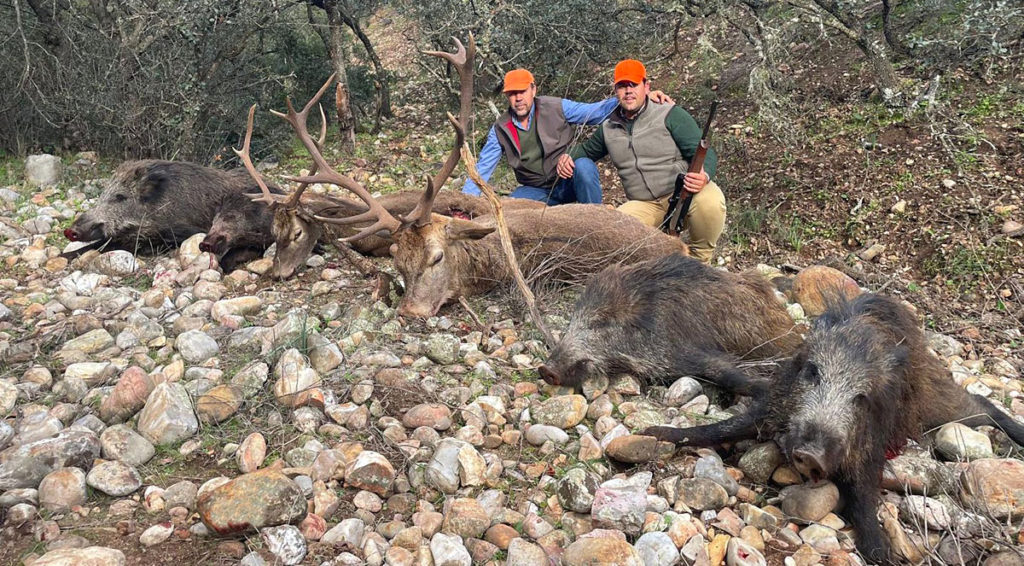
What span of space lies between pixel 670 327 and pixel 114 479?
2.86 meters

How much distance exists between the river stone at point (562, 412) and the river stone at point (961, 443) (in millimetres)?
1724

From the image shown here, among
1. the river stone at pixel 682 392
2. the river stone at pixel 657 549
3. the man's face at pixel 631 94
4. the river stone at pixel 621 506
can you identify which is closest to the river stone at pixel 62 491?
the river stone at pixel 621 506

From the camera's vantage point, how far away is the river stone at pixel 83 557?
8.25 feet

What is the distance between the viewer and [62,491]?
2979mm

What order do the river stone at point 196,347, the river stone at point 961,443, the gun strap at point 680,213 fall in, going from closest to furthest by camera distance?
the river stone at point 961,443 < the river stone at point 196,347 < the gun strap at point 680,213

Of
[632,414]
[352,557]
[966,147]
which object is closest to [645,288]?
[632,414]

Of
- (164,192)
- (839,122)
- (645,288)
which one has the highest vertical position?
(839,122)

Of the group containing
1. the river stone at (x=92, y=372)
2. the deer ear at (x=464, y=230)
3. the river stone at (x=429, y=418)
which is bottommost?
the river stone at (x=92, y=372)

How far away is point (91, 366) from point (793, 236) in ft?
18.3

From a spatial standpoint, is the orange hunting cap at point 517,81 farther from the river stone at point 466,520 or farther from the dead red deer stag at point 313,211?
the river stone at point 466,520

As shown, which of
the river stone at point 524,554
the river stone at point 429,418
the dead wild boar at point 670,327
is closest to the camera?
the river stone at point 524,554

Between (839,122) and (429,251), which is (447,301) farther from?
(839,122)

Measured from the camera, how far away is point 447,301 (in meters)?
5.41

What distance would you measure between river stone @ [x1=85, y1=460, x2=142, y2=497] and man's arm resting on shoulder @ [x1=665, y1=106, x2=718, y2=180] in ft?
15.9
